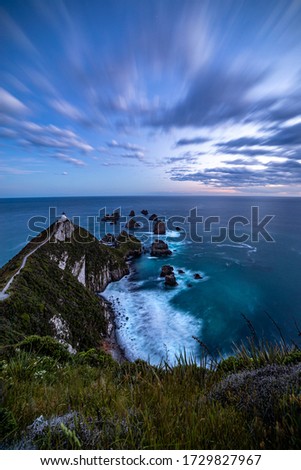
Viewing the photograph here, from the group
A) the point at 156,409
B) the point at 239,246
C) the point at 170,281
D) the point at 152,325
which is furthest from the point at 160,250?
the point at 156,409

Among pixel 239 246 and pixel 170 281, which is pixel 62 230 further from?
pixel 239 246

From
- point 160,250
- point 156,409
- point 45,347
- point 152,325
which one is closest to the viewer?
point 156,409

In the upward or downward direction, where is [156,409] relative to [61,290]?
upward

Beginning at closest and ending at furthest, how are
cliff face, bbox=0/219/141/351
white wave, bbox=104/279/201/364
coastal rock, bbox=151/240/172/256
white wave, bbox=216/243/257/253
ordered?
1. cliff face, bbox=0/219/141/351
2. white wave, bbox=104/279/201/364
3. coastal rock, bbox=151/240/172/256
4. white wave, bbox=216/243/257/253

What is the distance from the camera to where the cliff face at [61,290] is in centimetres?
1715

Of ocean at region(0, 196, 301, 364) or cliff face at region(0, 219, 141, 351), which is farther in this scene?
ocean at region(0, 196, 301, 364)

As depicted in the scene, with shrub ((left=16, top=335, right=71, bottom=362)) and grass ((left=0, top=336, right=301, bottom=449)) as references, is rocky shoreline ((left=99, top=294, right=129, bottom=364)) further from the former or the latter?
grass ((left=0, top=336, right=301, bottom=449))

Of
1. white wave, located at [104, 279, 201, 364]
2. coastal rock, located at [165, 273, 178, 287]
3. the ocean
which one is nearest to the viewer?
white wave, located at [104, 279, 201, 364]

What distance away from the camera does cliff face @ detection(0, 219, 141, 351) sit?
1715 cm

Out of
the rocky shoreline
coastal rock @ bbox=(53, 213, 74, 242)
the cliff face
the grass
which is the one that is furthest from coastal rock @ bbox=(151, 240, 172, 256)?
the grass

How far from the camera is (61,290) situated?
85.7 feet

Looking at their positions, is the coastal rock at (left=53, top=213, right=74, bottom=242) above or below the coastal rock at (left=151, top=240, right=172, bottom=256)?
above

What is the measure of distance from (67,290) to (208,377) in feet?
86.5
